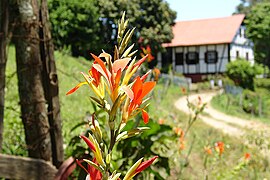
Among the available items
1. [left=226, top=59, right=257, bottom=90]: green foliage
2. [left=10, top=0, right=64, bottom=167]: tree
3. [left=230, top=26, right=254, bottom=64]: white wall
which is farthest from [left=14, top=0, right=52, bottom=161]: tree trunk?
[left=230, top=26, right=254, bottom=64]: white wall

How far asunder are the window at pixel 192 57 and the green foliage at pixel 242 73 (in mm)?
4619

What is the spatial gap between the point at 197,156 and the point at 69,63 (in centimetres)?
549

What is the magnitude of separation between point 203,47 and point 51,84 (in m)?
29.7

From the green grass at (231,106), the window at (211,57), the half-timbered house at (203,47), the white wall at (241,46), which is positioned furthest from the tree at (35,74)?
the white wall at (241,46)

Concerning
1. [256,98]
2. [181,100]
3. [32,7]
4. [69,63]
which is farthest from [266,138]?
[256,98]

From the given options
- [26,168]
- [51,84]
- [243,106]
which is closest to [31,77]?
[51,84]

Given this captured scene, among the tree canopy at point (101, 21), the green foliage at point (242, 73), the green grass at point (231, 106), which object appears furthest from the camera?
the green foliage at point (242, 73)

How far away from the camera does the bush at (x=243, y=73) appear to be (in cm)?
2614

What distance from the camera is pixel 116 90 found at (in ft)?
2.24

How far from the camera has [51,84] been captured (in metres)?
2.71

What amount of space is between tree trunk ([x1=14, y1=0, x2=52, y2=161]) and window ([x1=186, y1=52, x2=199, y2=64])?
29.3 m

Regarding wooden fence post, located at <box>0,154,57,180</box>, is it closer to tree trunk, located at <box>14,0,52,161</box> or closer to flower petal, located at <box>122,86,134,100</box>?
tree trunk, located at <box>14,0,52,161</box>

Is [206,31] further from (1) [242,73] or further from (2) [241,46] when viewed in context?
(1) [242,73]

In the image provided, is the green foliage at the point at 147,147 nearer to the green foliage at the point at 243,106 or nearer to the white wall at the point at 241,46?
the green foliage at the point at 243,106
